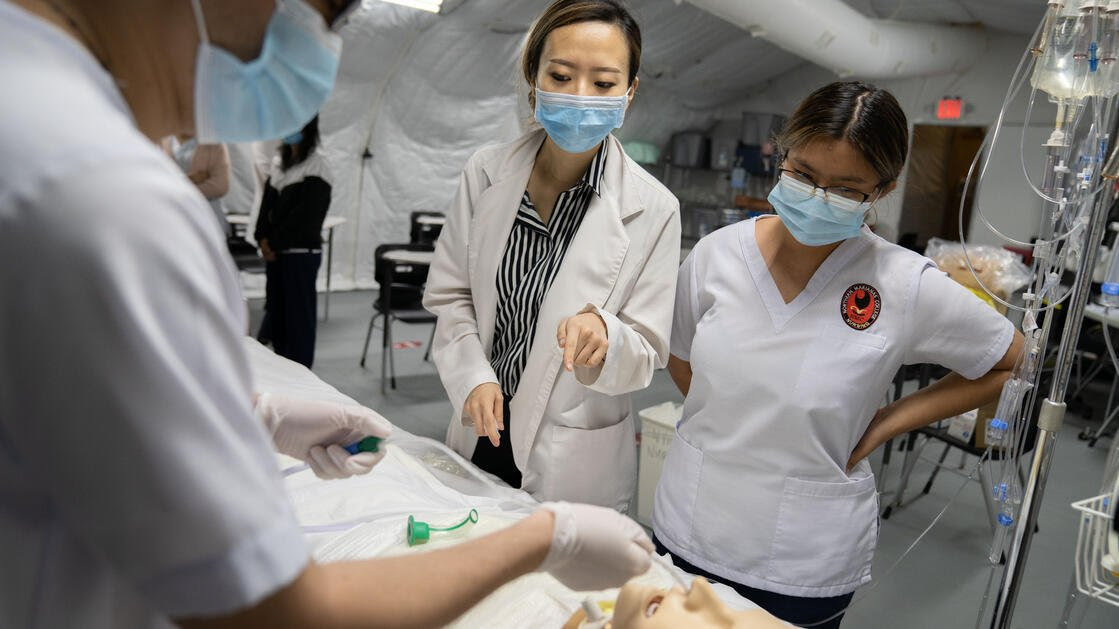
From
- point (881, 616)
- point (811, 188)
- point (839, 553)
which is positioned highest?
point (811, 188)

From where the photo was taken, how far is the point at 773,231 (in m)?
1.62

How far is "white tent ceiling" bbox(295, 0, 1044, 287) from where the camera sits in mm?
6809

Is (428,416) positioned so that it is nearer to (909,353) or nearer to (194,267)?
(909,353)

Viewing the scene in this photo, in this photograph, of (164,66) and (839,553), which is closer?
(164,66)

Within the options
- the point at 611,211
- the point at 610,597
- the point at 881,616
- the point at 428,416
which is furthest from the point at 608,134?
the point at 428,416

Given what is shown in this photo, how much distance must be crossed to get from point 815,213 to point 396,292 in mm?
4073

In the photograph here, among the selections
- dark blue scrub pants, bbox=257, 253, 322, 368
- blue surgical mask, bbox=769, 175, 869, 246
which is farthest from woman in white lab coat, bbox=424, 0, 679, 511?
dark blue scrub pants, bbox=257, 253, 322, 368

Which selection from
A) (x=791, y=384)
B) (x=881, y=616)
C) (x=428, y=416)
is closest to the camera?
(x=791, y=384)

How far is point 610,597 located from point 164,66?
1.20m

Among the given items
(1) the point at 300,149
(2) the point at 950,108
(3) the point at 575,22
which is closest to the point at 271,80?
(3) the point at 575,22

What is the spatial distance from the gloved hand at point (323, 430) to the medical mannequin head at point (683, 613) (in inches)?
17.1

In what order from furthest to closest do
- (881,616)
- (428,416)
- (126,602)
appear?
(428,416) < (881,616) < (126,602)

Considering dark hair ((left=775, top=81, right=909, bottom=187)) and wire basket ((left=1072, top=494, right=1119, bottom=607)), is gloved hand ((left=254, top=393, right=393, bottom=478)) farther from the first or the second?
wire basket ((left=1072, top=494, right=1119, bottom=607))

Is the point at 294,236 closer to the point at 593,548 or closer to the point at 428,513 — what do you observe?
the point at 428,513
